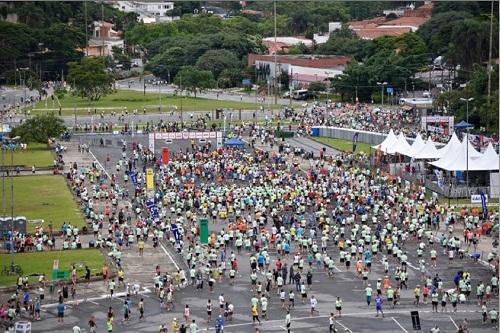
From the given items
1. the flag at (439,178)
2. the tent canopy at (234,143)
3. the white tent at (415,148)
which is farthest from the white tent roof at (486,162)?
the tent canopy at (234,143)

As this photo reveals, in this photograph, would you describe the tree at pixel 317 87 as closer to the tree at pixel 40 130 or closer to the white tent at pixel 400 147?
the tree at pixel 40 130

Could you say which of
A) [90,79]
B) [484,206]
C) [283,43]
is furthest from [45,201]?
[283,43]

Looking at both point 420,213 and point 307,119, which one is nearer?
point 420,213

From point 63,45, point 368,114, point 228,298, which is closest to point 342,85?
point 368,114

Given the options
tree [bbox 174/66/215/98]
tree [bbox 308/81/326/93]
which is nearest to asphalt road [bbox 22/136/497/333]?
tree [bbox 308/81/326/93]

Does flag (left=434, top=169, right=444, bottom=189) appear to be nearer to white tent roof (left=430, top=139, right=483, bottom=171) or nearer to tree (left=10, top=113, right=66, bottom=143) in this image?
white tent roof (left=430, top=139, right=483, bottom=171)

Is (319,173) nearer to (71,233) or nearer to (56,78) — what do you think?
(71,233)

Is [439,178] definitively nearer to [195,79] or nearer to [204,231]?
[204,231]
